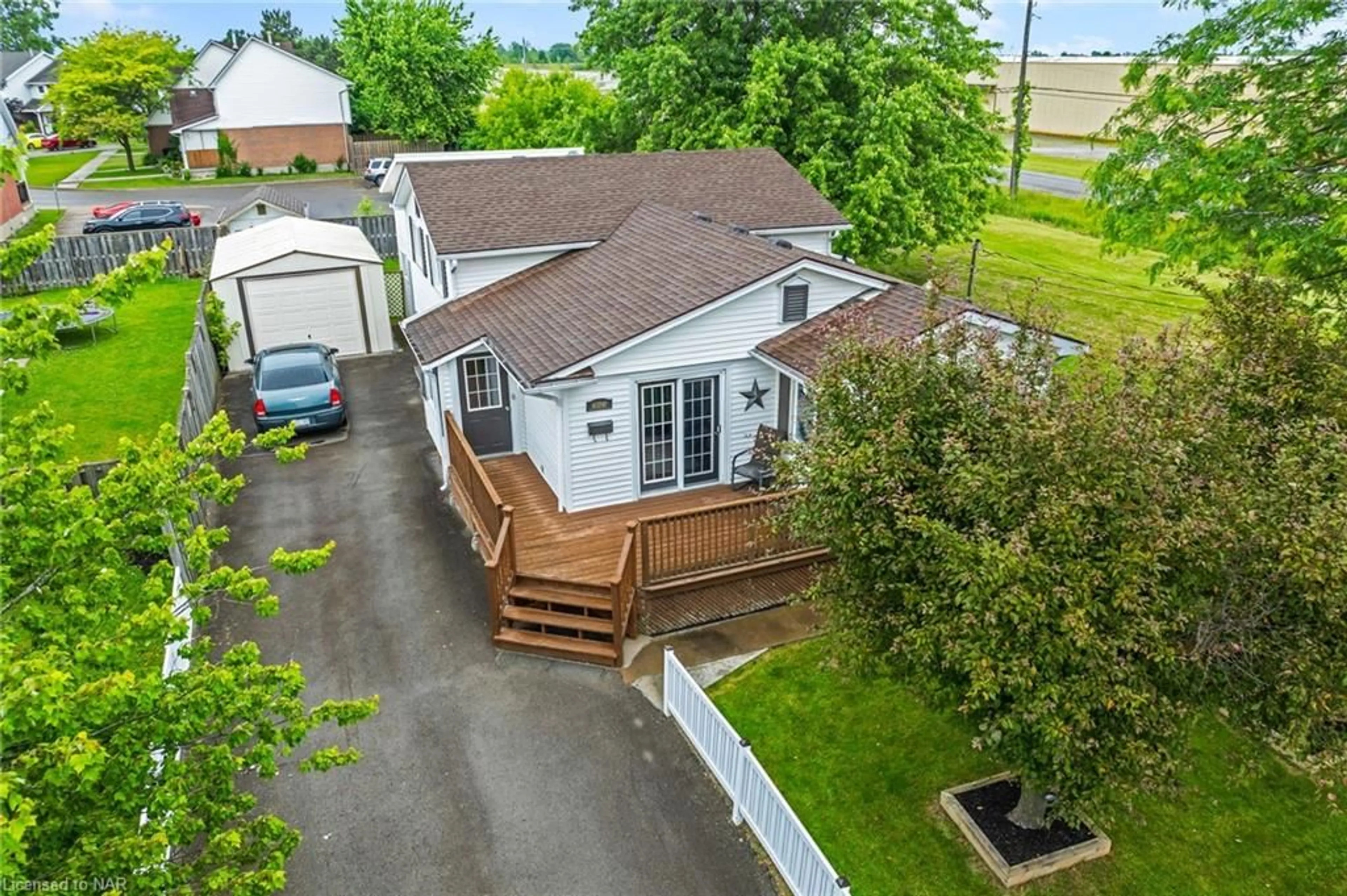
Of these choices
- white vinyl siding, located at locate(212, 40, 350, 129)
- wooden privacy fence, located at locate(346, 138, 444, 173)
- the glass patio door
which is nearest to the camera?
the glass patio door

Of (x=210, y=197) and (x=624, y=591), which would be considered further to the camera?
(x=210, y=197)

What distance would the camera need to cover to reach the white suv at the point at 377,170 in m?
50.0

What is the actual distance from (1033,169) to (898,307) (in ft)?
148

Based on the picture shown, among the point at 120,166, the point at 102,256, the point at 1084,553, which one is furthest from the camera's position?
the point at 120,166

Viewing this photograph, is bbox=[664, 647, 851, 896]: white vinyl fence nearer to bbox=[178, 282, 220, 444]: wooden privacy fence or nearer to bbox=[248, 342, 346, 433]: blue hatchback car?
bbox=[178, 282, 220, 444]: wooden privacy fence

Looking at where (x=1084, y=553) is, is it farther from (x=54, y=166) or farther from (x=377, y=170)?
(x=54, y=166)

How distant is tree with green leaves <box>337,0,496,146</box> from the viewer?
2037 inches

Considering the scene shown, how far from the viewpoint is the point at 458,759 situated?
31.7 ft

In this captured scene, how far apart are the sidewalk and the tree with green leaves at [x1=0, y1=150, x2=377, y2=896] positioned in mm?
51042

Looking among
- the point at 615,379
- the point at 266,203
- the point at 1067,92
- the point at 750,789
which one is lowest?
the point at 750,789

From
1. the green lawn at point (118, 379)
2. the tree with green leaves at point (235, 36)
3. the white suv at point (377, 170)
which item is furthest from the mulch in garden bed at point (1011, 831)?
the tree with green leaves at point (235, 36)

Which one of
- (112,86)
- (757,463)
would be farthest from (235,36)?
(757,463)

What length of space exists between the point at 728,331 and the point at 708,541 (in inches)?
144

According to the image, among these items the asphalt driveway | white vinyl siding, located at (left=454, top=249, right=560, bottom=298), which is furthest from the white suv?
the asphalt driveway
